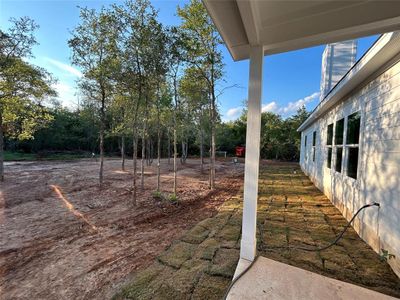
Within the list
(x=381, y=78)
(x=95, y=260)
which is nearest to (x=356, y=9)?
(x=381, y=78)

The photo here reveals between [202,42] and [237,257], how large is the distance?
21.1 feet

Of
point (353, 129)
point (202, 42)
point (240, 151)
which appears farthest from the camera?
point (240, 151)

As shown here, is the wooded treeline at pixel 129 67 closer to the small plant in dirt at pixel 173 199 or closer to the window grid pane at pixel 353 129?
the small plant in dirt at pixel 173 199

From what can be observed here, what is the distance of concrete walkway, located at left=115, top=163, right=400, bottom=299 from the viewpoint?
2061mm

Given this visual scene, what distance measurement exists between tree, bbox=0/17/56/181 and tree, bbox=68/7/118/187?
2929 millimetres

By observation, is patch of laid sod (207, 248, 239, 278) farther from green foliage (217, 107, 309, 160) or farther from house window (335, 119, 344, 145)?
green foliage (217, 107, 309, 160)

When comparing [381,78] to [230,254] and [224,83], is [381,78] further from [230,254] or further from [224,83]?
[224,83]

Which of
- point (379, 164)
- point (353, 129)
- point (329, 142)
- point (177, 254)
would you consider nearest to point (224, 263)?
point (177, 254)

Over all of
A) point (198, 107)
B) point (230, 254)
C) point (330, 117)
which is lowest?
point (230, 254)

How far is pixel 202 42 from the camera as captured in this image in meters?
6.72

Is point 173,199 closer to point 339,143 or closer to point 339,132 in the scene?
point 339,143

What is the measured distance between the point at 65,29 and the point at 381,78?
7714mm

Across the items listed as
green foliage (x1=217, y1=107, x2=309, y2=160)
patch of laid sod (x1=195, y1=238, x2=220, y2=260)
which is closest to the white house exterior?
patch of laid sod (x1=195, y1=238, x2=220, y2=260)

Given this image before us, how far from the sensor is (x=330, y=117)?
6020mm
